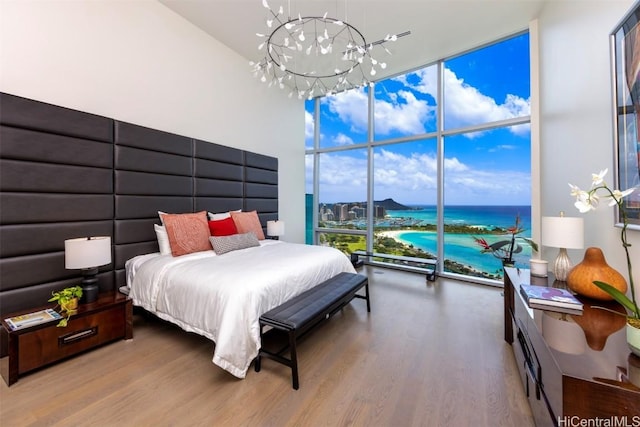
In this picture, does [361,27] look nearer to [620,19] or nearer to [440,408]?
[620,19]

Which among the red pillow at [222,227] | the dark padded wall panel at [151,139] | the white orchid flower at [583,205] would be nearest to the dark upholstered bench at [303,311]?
the red pillow at [222,227]

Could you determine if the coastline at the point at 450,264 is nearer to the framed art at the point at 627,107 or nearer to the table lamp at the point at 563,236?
the table lamp at the point at 563,236

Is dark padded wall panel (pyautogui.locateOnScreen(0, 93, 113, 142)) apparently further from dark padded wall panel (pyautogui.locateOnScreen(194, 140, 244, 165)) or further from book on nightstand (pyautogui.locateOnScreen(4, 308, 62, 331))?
book on nightstand (pyautogui.locateOnScreen(4, 308, 62, 331))

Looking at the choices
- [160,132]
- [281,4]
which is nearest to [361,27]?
[281,4]

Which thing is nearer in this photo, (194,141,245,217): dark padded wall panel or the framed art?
the framed art

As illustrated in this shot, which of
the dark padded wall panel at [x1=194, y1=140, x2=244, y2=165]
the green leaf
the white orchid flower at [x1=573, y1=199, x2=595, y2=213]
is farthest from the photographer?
the dark padded wall panel at [x1=194, y1=140, x2=244, y2=165]

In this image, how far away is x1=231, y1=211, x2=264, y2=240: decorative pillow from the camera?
132 inches

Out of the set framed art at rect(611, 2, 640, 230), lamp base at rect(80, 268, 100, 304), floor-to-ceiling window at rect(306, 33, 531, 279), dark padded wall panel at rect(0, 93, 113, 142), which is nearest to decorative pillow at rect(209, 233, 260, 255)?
lamp base at rect(80, 268, 100, 304)

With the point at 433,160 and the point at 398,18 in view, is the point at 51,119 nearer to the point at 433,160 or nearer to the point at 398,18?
the point at 398,18

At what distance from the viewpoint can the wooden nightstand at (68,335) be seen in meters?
1.66

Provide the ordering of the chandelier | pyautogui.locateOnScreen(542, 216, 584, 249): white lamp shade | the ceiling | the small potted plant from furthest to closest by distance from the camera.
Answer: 1. the chandelier
2. the ceiling
3. the small potted plant
4. pyautogui.locateOnScreen(542, 216, 584, 249): white lamp shade

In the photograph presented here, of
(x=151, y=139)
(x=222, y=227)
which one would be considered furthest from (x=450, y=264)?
(x=151, y=139)

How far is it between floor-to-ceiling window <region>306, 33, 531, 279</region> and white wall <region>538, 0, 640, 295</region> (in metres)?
0.54

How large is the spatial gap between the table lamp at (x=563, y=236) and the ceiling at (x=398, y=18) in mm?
2798
